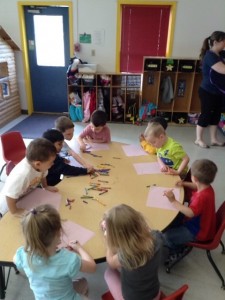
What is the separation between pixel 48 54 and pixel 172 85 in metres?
2.75

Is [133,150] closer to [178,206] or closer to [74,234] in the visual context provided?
[178,206]

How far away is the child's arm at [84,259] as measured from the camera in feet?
4.05

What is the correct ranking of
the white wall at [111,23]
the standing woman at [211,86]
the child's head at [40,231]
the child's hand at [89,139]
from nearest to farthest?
the child's head at [40,231], the child's hand at [89,139], the standing woman at [211,86], the white wall at [111,23]

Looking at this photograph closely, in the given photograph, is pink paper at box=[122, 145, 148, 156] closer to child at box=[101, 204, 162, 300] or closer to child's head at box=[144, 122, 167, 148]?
child's head at box=[144, 122, 167, 148]

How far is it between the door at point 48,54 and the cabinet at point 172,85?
73.2 inches

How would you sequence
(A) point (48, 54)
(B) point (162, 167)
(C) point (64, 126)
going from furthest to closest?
(A) point (48, 54) < (C) point (64, 126) < (B) point (162, 167)

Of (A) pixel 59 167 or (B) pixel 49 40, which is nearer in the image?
(A) pixel 59 167

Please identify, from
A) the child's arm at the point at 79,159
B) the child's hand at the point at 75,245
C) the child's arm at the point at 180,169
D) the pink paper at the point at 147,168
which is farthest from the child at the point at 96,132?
the child's hand at the point at 75,245

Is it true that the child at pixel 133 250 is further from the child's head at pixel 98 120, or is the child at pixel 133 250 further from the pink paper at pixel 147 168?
the child's head at pixel 98 120

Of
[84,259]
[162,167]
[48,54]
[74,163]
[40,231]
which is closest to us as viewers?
[40,231]

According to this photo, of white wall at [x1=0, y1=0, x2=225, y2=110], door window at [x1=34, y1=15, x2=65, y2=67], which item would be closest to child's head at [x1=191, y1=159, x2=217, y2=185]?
white wall at [x1=0, y1=0, x2=225, y2=110]

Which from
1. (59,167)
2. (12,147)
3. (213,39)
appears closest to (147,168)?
(59,167)

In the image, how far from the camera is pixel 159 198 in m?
1.77

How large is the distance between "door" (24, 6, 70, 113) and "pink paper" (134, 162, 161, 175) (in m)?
4.19
